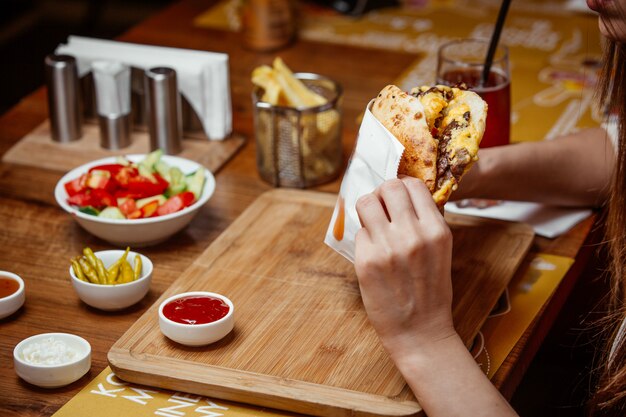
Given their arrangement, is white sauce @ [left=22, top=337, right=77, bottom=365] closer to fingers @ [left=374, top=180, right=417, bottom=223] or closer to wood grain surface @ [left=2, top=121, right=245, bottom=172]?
fingers @ [left=374, top=180, right=417, bottom=223]

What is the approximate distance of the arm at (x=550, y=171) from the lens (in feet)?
5.67

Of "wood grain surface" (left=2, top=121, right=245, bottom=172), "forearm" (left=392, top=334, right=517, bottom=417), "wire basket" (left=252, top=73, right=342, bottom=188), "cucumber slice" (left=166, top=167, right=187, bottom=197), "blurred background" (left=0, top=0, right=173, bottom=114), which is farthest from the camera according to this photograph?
"blurred background" (left=0, top=0, right=173, bottom=114)

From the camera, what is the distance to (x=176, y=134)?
2.01m

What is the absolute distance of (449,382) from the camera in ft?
4.02

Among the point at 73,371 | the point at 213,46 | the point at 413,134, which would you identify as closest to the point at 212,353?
the point at 73,371

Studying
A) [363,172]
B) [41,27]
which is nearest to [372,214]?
[363,172]

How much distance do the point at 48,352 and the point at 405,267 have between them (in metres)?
0.54

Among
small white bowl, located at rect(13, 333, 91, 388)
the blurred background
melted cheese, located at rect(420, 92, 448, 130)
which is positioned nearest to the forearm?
melted cheese, located at rect(420, 92, 448, 130)

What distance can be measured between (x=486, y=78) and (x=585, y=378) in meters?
0.73

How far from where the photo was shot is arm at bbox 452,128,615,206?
68.1 inches

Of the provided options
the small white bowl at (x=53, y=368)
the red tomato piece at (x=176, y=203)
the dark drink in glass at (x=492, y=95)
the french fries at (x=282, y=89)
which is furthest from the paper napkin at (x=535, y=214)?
the small white bowl at (x=53, y=368)

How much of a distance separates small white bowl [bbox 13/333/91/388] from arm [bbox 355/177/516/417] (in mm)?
422

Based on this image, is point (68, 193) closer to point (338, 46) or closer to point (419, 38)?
point (338, 46)

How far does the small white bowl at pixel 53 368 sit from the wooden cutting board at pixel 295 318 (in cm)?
4
